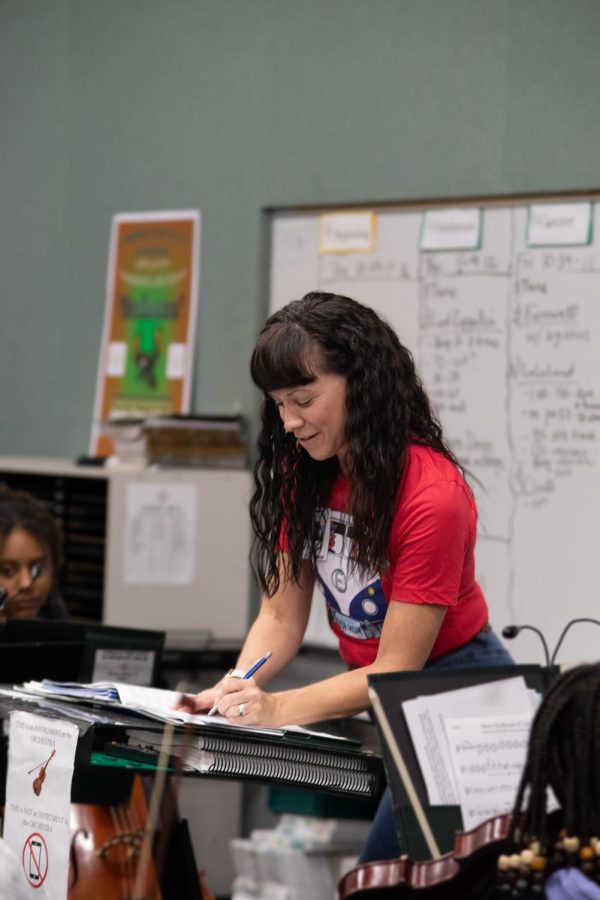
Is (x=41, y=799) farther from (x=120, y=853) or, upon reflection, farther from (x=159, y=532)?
(x=159, y=532)

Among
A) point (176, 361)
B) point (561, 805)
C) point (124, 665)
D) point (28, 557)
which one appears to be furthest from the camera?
point (176, 361)

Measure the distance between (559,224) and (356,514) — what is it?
1606 mm

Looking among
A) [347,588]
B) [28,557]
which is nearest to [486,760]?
[347,588]

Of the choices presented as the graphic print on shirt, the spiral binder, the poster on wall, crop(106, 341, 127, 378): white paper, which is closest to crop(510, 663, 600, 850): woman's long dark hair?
the spiral binder

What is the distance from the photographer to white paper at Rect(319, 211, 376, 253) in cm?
355

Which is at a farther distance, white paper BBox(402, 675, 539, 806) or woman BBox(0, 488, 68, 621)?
woman BBox(0, 488, 68, 621)

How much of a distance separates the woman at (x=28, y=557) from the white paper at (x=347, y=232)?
1231 mm

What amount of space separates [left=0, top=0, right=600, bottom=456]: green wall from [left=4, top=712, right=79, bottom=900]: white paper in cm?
205

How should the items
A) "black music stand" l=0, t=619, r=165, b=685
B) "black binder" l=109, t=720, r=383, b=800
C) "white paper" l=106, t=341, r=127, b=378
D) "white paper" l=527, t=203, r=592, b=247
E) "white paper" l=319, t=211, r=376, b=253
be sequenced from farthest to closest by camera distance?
"white paper" l=106, t=341, r=127, b=378 < "white paper" l=319, t=211, r=376, b=253 < "white paper" l=527, t=203, r=592, b=247 < "black music stand" l=0, t=619, r=165, b=685 < "black binder" l=109, t=720, r=383, b=800

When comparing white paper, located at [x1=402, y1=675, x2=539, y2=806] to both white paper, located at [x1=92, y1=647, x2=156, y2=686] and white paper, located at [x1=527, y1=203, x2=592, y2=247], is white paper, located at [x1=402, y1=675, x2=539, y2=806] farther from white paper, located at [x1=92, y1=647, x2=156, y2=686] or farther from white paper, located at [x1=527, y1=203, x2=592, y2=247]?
white paper, located at [x1=527, y1=203, x2=592, y2=247]

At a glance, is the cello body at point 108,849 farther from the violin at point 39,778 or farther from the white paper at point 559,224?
the white paper at point 559,224

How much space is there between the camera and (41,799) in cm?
180

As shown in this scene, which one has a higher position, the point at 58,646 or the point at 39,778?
the point at 58,646

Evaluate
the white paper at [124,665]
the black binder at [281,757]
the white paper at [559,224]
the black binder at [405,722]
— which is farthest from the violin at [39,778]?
the white paper at [559,224]
